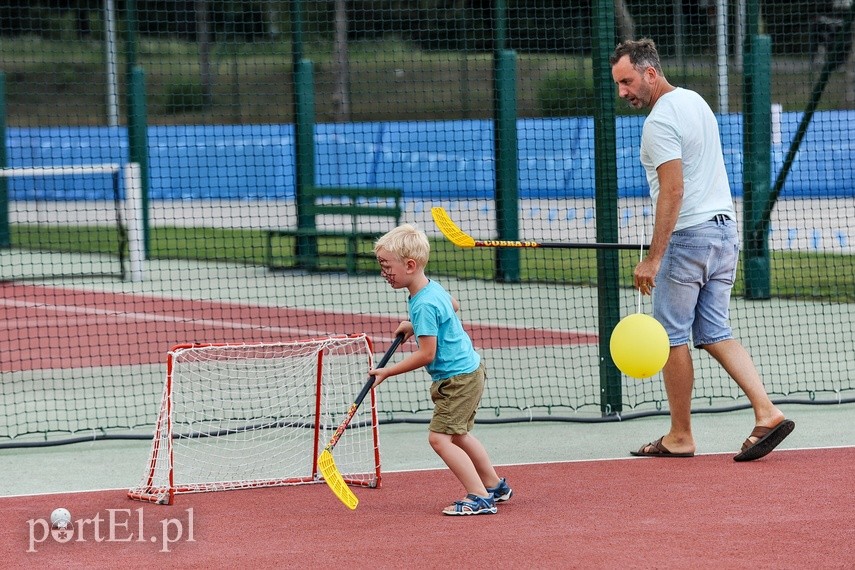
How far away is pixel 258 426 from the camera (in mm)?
7195

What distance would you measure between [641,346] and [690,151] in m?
0.99

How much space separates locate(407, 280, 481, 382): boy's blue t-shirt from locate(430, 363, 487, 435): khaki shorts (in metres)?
0.03

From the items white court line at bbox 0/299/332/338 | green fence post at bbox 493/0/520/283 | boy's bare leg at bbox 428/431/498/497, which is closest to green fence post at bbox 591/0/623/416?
boy's bare leg at bbox 428/431/498/497

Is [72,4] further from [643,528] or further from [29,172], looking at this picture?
[643,528]

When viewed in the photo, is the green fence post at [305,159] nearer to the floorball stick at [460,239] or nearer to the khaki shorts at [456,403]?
the floorball stick at [460,239]

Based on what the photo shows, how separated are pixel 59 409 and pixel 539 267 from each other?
741 cm

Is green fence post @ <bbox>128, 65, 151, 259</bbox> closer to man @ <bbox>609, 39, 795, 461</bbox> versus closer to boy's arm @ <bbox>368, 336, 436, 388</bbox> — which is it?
man @ <bbox>609, 39, 795, 461</bbox>

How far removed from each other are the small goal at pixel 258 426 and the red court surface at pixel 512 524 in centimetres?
17

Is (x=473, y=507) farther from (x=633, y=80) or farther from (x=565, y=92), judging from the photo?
(x=565, y=92)

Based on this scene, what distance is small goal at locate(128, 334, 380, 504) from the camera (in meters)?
5.91

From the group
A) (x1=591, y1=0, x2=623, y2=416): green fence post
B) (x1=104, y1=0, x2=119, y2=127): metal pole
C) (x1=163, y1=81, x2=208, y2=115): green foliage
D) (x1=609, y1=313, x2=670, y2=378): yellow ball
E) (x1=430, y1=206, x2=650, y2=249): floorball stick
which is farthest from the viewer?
(x1=163, y1=81, x2=208, y2=115): green foliage

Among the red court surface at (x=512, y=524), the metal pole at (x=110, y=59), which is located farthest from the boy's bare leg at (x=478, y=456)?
the metal pole at (x=110, y=59)

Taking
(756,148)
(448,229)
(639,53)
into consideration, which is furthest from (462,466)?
(756,148)

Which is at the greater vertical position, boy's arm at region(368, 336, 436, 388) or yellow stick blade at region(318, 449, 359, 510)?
boy's arm at region(368, 336, 436, 388)
